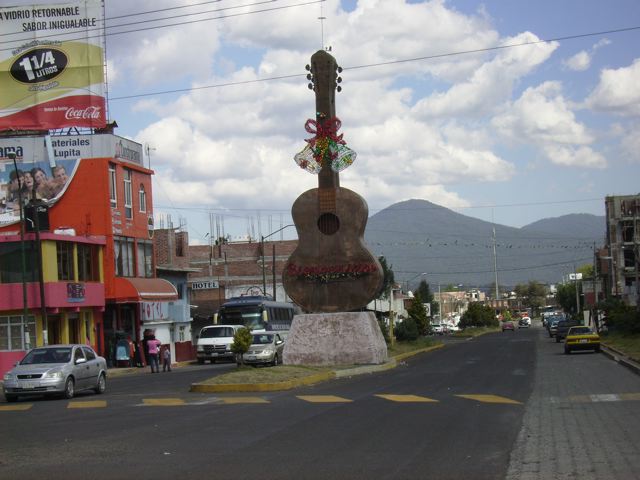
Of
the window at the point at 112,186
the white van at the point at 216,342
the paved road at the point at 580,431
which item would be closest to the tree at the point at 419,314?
the white van at the point at 216,342

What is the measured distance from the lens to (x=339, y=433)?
1512 centimetres

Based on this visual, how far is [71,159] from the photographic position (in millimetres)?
52125

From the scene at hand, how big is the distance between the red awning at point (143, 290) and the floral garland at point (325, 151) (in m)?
20.1

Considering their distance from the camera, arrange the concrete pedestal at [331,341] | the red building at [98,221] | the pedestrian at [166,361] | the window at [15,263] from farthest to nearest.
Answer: the red building at [98,221], the pedestrian at [166,361], the window at [15,263], the concrete pedestal at [331,341]

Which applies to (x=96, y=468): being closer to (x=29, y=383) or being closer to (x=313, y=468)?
(x=313, y=468)

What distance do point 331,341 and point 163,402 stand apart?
12.1 metres

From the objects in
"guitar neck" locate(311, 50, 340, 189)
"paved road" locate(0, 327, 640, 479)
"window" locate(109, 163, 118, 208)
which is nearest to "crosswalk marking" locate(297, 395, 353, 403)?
"paved road" locate(0, 327, 640, 479)

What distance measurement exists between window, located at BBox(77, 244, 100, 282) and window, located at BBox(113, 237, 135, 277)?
2.69 m

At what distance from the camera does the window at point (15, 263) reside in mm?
43688

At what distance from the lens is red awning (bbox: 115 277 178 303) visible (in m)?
51.6

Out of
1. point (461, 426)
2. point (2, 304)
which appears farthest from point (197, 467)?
point (2, 304)

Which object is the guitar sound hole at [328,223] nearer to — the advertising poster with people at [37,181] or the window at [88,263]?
→ the window at [88,263]

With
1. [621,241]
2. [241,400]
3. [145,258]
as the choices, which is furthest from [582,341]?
[621,241]

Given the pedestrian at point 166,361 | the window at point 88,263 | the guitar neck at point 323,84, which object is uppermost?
the guitar neck at point 323,84
